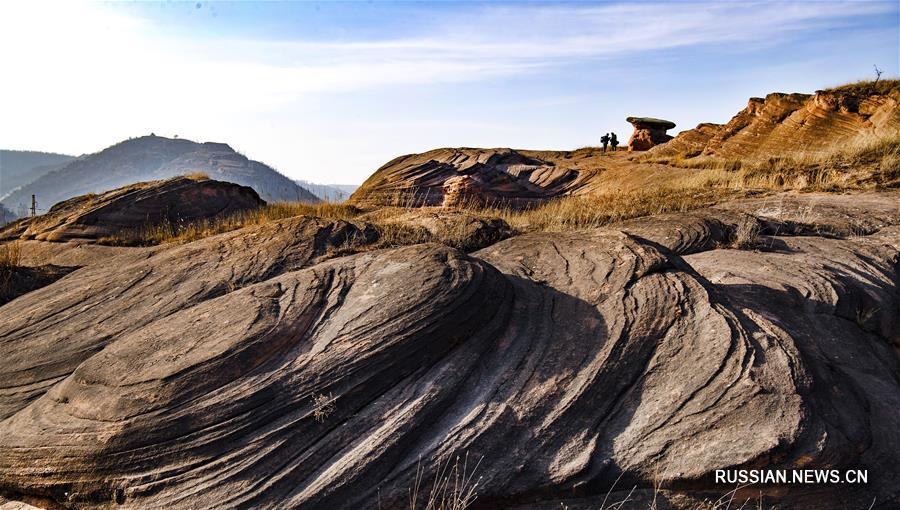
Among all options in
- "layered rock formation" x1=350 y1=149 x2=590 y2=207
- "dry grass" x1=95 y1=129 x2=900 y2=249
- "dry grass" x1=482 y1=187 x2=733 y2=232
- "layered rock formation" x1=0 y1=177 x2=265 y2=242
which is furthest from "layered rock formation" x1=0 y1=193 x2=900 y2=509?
"layered rock formation" x1=350 y1=149 x2=590 y2=207

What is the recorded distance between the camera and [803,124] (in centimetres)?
1939

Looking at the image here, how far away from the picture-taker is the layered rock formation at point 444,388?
456 centimetres

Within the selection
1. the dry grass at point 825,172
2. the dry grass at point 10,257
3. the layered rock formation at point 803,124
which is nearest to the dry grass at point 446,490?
the dry grass at point 10,257

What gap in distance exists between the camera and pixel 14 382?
6.09 m

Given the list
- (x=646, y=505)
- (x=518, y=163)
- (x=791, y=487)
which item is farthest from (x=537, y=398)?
(x=518, y=163)

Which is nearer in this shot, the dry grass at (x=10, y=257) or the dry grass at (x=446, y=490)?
the dry grass at (x=446, y=490)

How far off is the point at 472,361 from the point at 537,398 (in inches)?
26.3

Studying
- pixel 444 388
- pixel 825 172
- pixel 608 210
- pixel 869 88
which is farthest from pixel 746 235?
pixel 869 88

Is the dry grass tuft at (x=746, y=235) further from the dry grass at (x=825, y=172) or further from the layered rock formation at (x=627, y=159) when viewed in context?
the layered rock formation at (x=627, y=159)

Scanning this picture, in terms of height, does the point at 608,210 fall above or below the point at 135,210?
below

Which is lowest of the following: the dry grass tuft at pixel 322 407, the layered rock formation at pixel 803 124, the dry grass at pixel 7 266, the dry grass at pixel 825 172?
the dry grass tuft at pixel 322 407

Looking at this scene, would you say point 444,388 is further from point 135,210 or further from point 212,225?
point 135,210

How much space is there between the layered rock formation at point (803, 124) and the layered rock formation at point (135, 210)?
51.4ft

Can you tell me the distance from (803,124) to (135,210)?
19726mm
